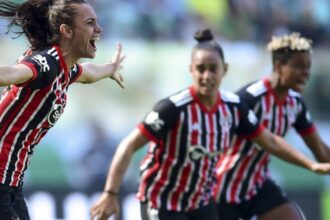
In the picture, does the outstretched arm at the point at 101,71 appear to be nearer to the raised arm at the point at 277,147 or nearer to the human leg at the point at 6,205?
the human leg at the point at 6,205

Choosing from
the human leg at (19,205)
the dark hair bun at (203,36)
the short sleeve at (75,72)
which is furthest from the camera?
the dark hair bun at (203,36)

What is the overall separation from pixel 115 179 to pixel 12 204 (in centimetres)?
138

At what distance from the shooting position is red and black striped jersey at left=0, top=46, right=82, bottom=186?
553 centimetres

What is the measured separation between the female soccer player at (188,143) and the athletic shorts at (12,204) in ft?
4.64

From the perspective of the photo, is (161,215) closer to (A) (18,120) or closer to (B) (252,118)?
(B) (252,118)

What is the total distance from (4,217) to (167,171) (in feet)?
6.04

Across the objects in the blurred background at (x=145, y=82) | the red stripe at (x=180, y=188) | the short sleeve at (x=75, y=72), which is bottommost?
the red stripe at (x=180, y=188)

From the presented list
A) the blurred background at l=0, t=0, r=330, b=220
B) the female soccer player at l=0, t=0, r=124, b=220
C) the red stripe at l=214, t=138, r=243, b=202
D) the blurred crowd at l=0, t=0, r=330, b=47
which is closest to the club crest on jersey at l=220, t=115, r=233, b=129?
the red stripe at l=214, t=138, r=243, b=202

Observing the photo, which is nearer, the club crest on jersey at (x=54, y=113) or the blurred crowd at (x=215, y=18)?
the club crest on jersey at (x=54, y=113)

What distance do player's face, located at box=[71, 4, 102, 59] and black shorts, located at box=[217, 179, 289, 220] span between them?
7.45 ft

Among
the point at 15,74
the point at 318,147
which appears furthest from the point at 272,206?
the point at 15,74

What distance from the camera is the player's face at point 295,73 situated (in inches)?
311

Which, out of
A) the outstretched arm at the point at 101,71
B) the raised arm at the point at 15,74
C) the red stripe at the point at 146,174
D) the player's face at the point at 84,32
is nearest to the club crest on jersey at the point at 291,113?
the red stripe at the point at 146,174

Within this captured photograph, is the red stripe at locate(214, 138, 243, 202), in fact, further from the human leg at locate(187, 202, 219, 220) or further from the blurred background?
the blurred background
